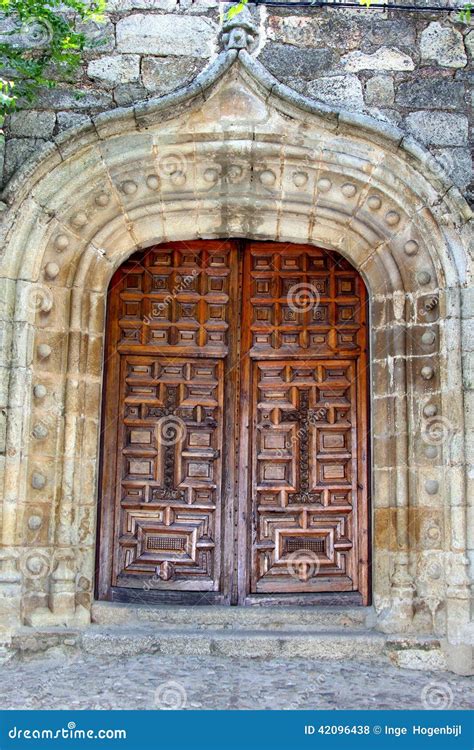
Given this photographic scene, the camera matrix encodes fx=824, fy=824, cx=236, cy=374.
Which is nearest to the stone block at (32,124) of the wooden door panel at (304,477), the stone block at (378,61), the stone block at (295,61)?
the stone block at (295,61)

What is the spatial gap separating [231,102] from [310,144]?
51 centimetres

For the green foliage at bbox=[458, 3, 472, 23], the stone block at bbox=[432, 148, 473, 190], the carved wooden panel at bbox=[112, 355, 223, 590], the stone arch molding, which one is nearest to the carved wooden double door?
the carved wooden panel at bbox=[112, 355, 223, 590]

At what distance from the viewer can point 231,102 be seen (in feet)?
15.5

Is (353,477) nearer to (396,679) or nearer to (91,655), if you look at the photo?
(396,679)

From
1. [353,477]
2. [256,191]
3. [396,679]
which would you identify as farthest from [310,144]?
[396,679]

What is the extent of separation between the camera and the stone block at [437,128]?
4.73 m

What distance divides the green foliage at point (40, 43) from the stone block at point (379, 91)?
1569 mm

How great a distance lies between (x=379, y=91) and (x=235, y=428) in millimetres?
2163

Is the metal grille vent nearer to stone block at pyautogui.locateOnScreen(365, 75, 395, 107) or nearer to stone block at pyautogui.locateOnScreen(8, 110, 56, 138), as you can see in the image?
stone block at pyautogui.locateOnScreen(365, 75, 395, 107)

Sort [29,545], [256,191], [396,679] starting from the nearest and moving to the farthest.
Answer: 1. [396,679]
2. [29,545]
3. [256,191]

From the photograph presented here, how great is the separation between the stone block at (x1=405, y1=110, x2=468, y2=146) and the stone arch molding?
0.18 metres

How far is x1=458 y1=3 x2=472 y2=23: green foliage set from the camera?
4.53 m

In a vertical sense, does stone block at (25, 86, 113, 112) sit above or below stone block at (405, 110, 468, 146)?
above

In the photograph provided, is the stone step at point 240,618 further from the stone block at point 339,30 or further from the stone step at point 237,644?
the stone block at point 339,30
